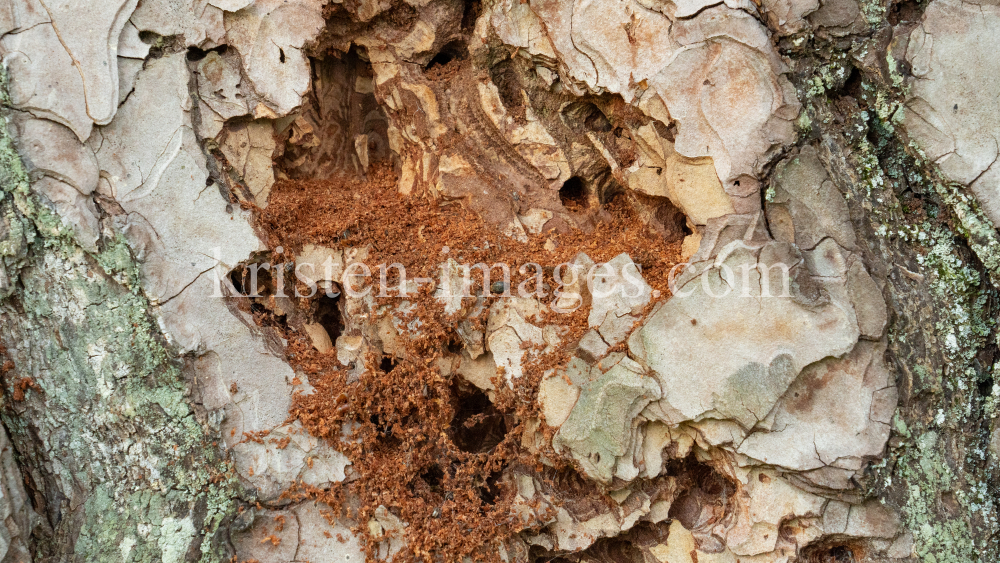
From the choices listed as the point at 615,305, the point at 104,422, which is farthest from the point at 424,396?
the point at 104,422

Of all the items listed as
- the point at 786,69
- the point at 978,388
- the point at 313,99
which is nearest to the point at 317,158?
the point at 313,99

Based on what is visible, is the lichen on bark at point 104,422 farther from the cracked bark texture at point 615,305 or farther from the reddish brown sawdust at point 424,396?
the reddish brown sawdust at point 424,396

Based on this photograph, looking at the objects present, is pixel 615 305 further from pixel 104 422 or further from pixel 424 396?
pixel 104 422

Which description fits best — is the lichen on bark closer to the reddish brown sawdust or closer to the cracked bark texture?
the cracked bark texture

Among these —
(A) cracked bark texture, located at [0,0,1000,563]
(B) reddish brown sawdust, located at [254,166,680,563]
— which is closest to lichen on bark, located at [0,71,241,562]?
(A) cracked bark texture, located at [0,0,1000,563]

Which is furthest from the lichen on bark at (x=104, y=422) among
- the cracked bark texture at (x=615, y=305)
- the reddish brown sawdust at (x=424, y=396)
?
the reddish brown sawdust at (x=424, y=396)

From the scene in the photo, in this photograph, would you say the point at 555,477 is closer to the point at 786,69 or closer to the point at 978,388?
the point at 978,388
